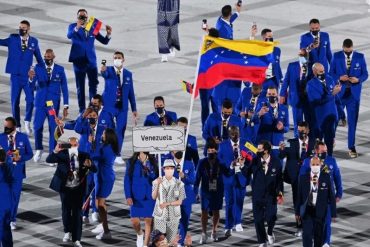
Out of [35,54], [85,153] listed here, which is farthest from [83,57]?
[85,153]

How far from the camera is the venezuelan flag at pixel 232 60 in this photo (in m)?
30.6

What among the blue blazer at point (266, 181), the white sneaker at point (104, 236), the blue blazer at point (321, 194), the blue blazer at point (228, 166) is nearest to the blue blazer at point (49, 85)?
the white sneaker at point (104, 236)

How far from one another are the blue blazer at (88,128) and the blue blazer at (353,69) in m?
5.47

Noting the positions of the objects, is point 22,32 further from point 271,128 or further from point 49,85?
point 271,128

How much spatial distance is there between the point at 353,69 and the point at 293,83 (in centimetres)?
126

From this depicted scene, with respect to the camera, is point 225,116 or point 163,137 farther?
point 225,116

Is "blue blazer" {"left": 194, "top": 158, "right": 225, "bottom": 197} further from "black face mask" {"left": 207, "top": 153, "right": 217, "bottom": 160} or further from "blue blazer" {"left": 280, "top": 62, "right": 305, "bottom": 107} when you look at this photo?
"blue blazer" {"left": 280, "top": 62, "right": 305, "bottom": 107}

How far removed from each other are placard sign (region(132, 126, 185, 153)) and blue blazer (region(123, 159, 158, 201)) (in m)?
1.35

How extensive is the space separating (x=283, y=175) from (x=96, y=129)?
3366mm

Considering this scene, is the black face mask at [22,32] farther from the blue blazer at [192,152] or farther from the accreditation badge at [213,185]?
the accreditation badge at [213,185]

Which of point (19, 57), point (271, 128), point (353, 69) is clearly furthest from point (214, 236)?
point (19, 57)

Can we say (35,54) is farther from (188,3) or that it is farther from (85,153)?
(188,3)

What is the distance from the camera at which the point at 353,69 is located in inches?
1438

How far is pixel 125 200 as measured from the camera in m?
33.6
